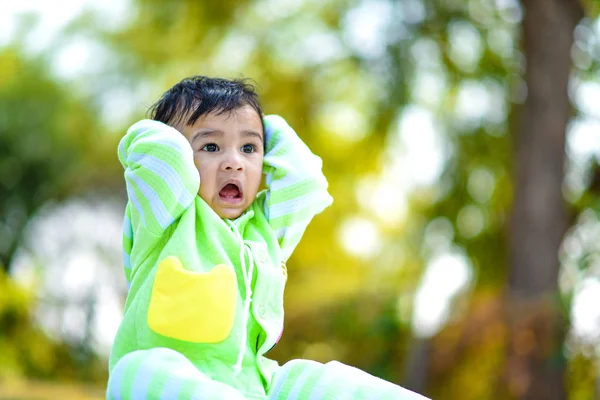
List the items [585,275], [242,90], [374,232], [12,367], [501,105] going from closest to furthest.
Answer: [242,90] < [585,275] < [501,105] < [12,367] < [374,232]

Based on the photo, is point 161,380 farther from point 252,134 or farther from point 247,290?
point 252,134

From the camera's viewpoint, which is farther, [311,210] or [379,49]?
[379,49]

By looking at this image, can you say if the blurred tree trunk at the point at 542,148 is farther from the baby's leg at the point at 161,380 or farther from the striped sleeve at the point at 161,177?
the baby's leg at the point at 161,380

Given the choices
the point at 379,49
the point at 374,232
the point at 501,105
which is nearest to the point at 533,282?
the point at 501,105

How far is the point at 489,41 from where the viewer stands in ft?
31.4

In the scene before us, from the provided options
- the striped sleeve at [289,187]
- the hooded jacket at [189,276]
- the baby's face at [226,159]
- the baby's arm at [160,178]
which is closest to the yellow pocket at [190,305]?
the hooded jacket at [189,276]

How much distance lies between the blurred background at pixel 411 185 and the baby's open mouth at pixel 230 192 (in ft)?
17.0

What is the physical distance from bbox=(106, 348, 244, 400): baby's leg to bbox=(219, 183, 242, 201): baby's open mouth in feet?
1.65

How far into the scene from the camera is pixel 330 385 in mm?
2078

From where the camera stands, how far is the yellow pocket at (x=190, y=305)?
213cm

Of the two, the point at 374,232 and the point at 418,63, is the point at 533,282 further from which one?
the point at 374,232

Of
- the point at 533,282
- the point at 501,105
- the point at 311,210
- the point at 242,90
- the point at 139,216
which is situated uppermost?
the point at 501,105

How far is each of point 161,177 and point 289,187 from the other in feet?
1.41

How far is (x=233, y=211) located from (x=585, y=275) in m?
6.01
